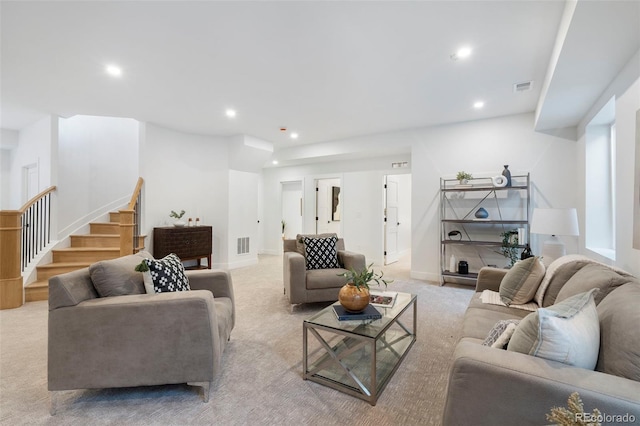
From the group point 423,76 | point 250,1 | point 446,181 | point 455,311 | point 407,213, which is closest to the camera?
point 250,1

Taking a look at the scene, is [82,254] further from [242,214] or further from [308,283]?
[308,283]

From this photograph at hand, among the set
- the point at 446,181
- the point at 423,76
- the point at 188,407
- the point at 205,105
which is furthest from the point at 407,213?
the point at 188,407

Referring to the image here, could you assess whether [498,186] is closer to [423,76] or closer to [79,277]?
[423,76]

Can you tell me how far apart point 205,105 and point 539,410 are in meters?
4.33

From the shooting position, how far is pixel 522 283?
88.9 inches

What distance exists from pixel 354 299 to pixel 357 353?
1.78 ft

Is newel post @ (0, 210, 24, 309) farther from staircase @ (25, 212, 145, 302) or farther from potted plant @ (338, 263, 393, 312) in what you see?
potted plant @ (338, 263, 393, 312)

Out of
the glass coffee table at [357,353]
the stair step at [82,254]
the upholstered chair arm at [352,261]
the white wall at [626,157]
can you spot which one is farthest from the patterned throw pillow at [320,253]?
the stair step at [82,254]

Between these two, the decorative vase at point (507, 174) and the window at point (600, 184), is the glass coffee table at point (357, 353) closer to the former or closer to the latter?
the window at point (600, 184)

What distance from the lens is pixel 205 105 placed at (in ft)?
13.0

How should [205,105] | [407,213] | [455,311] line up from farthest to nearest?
[407,213] < [205,105] < [455,311]

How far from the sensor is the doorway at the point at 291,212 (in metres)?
7.81

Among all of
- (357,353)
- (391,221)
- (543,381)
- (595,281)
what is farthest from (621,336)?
(391,221)

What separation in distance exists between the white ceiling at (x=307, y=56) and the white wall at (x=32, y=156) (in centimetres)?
34
